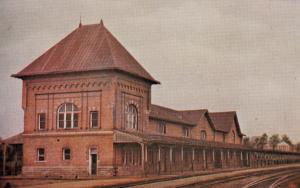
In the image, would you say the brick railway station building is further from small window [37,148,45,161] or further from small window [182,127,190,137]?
small window [182,127,190,137]

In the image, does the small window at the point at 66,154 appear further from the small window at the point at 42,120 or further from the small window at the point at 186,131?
the small window at the point at 186,131

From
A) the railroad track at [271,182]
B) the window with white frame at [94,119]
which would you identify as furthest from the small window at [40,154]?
the railroad track at [271,182]

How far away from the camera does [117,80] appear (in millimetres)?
21953

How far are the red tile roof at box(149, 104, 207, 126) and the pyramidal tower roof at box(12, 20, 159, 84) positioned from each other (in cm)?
696

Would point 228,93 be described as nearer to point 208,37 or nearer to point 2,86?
point 208,37

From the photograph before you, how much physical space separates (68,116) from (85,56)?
9.19 feet

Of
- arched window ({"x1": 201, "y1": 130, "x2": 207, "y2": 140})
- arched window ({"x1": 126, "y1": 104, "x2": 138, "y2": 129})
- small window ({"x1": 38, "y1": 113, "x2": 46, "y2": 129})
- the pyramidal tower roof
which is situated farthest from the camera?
arched window ({"x1": 201, "y1": 130, "x2": 207, "y2": 140})

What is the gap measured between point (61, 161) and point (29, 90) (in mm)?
3454

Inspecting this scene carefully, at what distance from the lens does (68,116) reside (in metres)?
22.4

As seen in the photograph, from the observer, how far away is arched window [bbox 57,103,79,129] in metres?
22.3

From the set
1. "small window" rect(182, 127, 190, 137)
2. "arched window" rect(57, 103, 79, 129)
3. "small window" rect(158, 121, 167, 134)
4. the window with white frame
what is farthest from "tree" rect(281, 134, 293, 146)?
"small window" rect(182, 127, 190, 137)

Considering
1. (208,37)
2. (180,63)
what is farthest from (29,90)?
(208,37)

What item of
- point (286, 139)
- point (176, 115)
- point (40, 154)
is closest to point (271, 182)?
point (286, 139)

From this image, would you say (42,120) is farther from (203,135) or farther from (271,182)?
(203,135)
